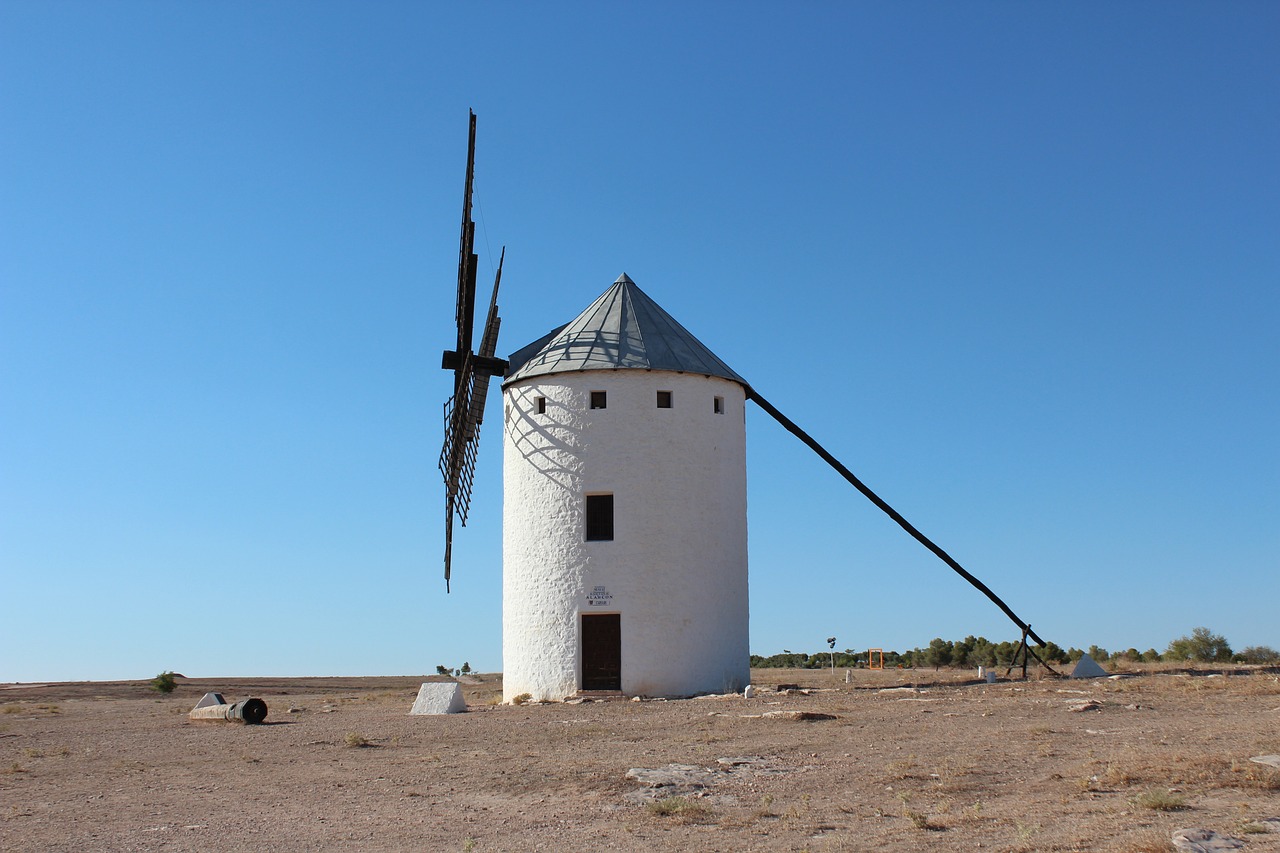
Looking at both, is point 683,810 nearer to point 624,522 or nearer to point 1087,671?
point 624,522

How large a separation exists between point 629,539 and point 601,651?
3323mm

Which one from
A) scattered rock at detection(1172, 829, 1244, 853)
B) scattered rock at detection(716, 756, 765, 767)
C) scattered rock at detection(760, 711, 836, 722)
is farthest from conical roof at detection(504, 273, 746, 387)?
scattered rock at detection(1172, 829, 1244, 853)

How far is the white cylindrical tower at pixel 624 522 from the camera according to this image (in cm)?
2191

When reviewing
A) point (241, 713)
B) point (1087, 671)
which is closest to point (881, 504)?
point (1087, 671)

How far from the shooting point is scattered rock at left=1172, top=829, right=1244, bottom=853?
7.22 meters

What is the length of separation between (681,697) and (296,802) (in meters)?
11.9

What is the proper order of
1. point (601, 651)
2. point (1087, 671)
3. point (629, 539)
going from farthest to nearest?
point (1087, 671)
point (601, 651)
point (629, 539)

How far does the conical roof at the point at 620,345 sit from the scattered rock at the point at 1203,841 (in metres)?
15.6

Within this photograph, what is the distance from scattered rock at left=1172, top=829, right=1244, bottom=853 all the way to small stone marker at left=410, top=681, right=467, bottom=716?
46.2 feet

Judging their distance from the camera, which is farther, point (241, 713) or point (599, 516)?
point (599, 516)

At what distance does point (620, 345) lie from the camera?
22969 mm

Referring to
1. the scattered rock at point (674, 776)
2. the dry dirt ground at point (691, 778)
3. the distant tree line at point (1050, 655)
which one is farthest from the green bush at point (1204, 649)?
the scattered rock at point (674, 776)

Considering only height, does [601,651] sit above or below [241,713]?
above

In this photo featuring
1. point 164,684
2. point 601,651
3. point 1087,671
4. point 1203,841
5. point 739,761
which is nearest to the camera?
point 1203,841
